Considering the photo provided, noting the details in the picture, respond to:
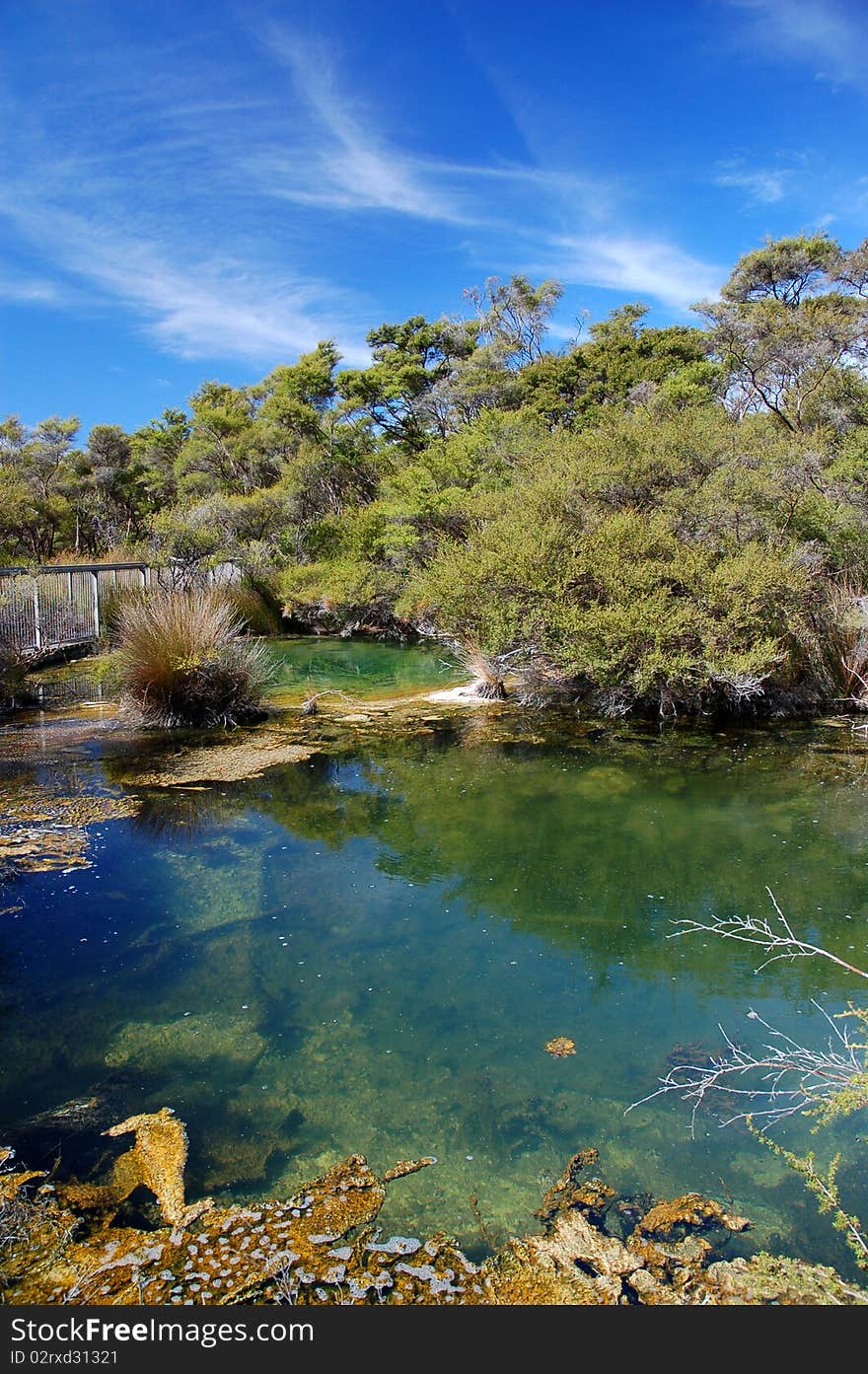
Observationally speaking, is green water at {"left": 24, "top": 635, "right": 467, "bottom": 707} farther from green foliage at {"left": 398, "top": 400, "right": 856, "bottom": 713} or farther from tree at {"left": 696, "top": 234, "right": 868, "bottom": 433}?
tree at {"left": 696, "top": 234, "right": 868, "bottom": 433}

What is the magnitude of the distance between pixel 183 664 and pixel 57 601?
21.0 ft

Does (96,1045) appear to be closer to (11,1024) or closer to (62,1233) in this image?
(11,1024)

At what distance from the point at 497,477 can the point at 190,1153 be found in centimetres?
1793

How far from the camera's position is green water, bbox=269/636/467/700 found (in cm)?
1513

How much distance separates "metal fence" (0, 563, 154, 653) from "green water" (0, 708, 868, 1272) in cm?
616

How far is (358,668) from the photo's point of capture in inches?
710

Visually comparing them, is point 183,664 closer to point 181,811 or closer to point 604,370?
point 181,811

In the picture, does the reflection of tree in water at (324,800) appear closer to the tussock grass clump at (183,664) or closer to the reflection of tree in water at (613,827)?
the reflection of tree in water at (613,827)

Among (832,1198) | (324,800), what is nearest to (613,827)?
(324,800)

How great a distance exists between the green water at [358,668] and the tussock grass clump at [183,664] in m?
2.31

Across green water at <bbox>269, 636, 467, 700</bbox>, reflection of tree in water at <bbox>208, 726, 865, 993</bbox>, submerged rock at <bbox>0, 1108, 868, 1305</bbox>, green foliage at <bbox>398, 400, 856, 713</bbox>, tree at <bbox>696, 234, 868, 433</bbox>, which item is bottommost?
submerged rock at <bbox>0, 1108, 868, 1305</bbox>

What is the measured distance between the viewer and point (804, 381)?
63.7 feet

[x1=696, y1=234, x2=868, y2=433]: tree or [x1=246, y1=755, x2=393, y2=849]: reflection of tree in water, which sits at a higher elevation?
[x1=696, y1=234, x2=868, y2=433]: tree

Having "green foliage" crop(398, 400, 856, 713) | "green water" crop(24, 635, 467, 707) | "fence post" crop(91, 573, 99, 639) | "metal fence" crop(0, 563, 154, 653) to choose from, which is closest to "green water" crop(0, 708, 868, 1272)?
"green foliage" crop(398, 400, 856, 713)
